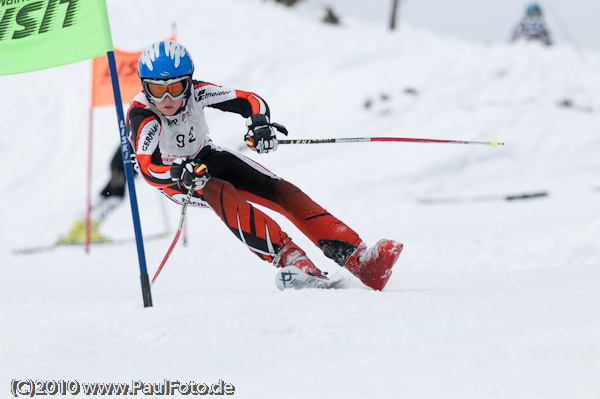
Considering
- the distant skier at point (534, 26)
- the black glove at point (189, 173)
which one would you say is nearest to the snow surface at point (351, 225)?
the black glove at point (189, 173)

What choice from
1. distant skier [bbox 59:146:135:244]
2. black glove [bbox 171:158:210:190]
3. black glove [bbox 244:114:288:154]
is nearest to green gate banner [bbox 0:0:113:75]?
black glove [bbox 171:158:210:190]

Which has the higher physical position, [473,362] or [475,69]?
[473,362]

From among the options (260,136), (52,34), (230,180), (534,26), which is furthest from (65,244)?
(534,26)

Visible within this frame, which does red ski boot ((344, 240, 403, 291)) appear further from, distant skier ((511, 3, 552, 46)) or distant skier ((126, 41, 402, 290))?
distant skier ((511, 3, 552, 46))

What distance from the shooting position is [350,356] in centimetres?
209

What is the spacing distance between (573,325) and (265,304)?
128 centimetres

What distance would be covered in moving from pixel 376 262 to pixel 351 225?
4.35 m

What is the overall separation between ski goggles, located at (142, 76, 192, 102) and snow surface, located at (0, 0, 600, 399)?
117 cm

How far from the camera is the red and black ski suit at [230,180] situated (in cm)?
342

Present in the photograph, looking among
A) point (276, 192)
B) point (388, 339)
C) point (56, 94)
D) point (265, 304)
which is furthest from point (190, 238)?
point (56, 94)

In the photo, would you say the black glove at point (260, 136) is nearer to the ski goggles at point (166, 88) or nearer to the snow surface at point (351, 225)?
the ski goggles at point (166, 88)

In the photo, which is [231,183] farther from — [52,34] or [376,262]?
[52,34]

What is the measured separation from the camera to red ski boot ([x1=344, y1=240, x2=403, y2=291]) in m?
3.23

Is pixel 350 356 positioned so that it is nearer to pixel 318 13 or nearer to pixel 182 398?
pixel 182 398
